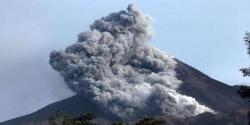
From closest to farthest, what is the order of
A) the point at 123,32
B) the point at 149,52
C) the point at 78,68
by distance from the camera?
the point at 78,68
the point at 123,32
the point at 149,52

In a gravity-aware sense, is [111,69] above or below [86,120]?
above

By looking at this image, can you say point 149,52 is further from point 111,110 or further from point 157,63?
point 111,110

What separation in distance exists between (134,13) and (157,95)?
94.9 ft

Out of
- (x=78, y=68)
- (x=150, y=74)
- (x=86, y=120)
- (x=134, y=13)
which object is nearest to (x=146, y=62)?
(x=150, y=74)

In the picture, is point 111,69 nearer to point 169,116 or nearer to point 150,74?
point 150,74

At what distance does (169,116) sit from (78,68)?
1956 inches

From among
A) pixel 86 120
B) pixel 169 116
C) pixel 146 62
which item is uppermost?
pixel 146 62

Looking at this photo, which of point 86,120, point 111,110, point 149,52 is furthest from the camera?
point 111,110

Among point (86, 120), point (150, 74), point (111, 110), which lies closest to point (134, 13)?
point (150, 74)

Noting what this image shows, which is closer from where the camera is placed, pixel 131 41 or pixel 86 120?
pixel 86 120

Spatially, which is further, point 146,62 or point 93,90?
point 146,62

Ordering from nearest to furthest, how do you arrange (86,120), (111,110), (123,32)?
(86,120) → (123,32) → (111,110)

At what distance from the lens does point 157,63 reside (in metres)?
188

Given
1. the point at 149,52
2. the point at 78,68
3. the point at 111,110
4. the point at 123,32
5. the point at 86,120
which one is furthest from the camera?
the point at 111,110
